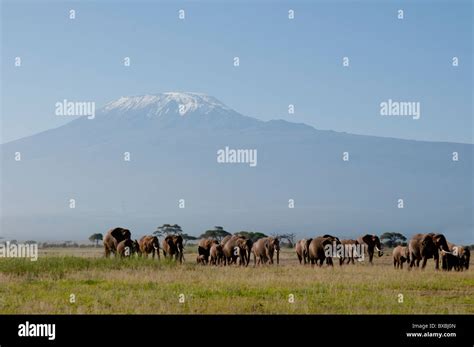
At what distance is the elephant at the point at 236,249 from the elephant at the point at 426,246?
330 inches

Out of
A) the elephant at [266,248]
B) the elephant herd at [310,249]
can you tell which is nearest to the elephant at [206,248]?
the elephant herd at [310,249]

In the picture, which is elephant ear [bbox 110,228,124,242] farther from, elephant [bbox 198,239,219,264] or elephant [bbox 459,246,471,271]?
elephant [bbox 459,246,471,271]

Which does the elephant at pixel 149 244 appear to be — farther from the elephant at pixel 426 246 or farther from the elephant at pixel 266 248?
the elephant at pixel 426 246

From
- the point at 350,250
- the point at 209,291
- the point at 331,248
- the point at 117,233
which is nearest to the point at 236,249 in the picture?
the point at 331,248

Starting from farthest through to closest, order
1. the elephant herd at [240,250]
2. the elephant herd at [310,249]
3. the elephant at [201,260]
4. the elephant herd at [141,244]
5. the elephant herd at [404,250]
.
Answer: the elephant at [201,260], the elephant herd at [240,250], the elephant herd at [141,244], the elephant herd at [310,249], the elephant herd at [404,250]

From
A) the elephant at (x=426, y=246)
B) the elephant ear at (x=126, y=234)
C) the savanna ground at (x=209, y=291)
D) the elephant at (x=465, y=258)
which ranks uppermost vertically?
the elephant ear at (x=126, y=234)

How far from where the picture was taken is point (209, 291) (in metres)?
22.2

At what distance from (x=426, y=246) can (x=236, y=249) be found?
10.4 meters

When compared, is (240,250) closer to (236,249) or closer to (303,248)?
(236,249)

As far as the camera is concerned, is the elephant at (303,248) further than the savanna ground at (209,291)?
Yes

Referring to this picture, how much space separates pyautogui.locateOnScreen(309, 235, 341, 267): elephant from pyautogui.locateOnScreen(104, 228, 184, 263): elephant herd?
6540 millimetres

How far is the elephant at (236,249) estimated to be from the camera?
4012cm

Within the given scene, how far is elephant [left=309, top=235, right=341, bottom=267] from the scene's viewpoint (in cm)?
3812
